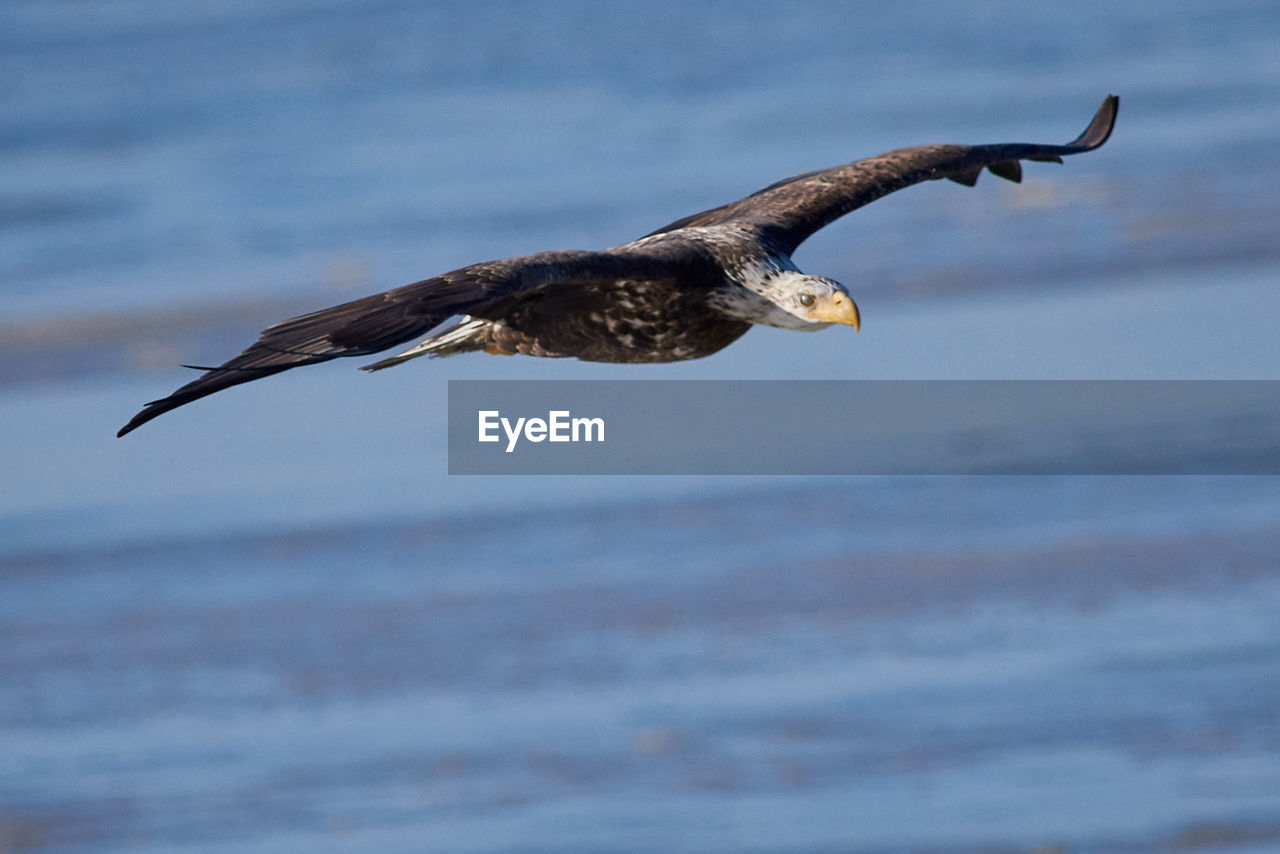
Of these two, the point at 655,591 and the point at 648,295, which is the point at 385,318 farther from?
the point at 655,591

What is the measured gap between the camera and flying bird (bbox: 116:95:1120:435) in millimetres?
6035

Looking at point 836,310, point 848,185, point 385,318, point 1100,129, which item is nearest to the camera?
point 385,318

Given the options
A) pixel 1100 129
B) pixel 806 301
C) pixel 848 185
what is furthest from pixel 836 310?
pixel 1100 129

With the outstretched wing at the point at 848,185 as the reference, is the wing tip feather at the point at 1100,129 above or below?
above

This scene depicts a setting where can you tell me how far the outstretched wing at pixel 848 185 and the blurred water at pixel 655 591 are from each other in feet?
9.44

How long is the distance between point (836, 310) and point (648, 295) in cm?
63

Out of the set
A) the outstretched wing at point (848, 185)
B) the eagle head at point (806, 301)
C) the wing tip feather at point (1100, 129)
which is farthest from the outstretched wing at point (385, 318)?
the wing tip feather at point (1100, 129)

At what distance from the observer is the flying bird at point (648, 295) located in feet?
19.8

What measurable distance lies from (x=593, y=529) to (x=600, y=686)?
1837 millimetres

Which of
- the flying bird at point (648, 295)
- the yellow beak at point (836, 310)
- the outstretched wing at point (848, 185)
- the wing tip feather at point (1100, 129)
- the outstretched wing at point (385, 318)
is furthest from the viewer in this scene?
the wing tip feather at point (1100, 129)

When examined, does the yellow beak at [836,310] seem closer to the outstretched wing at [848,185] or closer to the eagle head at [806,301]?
the eagle head at [806,301]

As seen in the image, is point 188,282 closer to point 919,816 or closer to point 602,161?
point 602,161

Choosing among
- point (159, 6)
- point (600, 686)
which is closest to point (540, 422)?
point (600, 686)

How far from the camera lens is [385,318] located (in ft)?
19.8
